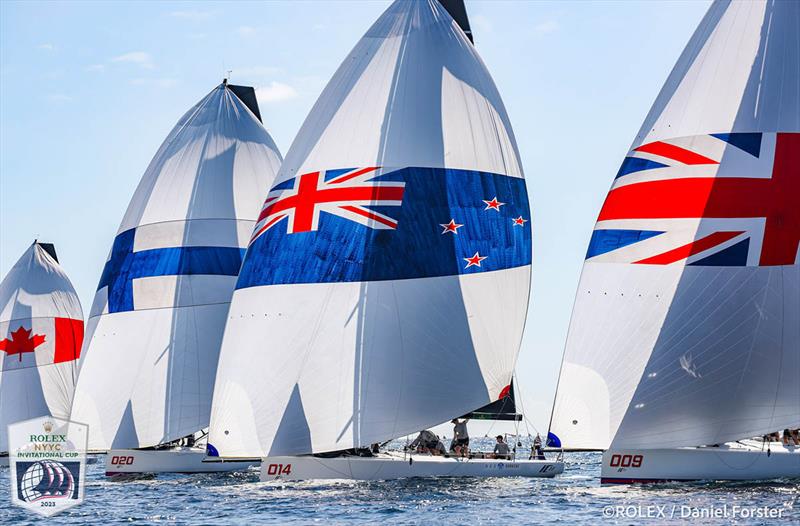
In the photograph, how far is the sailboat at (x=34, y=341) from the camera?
52938 millimetres

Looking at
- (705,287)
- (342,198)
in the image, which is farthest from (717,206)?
(342,198)

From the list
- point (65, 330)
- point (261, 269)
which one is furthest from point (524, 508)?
point (65, 330)

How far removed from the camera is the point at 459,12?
36.8 meters

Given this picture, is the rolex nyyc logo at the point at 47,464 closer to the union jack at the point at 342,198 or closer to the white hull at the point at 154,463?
the white hull at the point at 154,463

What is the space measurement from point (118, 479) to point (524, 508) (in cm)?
1669

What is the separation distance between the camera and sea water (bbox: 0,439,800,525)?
25.1m

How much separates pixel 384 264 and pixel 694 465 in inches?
368

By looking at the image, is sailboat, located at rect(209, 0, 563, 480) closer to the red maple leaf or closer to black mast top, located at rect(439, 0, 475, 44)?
black mast top, located at rect(439, 0, 475, 44)

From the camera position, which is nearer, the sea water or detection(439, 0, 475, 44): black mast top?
the sea water

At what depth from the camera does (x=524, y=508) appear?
27.4 meters

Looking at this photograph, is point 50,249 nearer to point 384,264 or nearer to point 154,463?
point 154,463

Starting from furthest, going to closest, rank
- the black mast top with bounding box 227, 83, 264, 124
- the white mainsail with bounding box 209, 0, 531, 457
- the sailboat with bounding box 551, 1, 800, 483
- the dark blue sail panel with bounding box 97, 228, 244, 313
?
1. the black mast top with bounding box 227, 83, 264, 124
2. the dark blue sail panel with bounding box 97, 228, 244, 313
3. the white mainsail with bounding box 209, 0, 531, 457
4. the sailboat with bounding box 551, 1, 800, 483

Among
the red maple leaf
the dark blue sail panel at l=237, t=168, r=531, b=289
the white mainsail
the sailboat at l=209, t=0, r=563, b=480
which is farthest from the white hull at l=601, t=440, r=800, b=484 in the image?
the red maple leaf

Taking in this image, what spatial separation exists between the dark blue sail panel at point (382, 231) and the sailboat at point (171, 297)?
24.2ft
